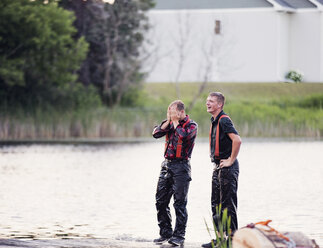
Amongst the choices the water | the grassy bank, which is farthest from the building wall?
the water

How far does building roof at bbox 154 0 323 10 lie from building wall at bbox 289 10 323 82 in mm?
611

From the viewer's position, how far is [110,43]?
47.6 metres

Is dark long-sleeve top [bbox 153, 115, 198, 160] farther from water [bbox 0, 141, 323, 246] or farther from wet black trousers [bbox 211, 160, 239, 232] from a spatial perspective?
water [bbox 0, 141, 323, 246]

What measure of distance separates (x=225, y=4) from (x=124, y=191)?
37024 mm

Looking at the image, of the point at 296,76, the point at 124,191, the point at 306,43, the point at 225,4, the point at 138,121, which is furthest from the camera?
the point at 225,4

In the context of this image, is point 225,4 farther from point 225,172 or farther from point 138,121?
point 225,172

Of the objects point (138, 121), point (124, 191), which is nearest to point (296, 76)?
point (138, 121)

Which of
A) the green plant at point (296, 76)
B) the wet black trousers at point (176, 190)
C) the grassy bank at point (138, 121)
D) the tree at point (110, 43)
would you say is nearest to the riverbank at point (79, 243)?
the wet black trousers at point (176, 190)

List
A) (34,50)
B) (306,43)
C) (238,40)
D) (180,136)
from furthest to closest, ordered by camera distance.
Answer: (238,40) → (306,43) → (34,50) → (180,136)

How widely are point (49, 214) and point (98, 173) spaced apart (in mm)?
8816

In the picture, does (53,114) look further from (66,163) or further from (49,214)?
(49,214)

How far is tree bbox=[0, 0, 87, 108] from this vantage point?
1538 inches

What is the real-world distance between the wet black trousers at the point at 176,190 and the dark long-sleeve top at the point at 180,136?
110 millimetres

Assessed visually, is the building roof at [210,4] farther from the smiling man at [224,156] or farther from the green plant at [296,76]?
the smiling man at [224,156]
